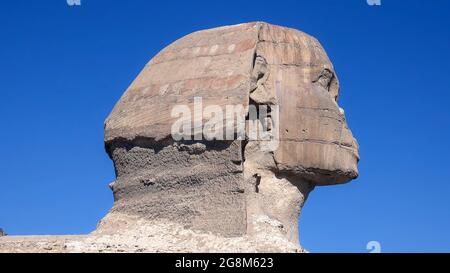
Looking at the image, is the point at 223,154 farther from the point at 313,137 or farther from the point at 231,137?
the point at 313,137

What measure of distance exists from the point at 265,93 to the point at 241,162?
4.99 ft

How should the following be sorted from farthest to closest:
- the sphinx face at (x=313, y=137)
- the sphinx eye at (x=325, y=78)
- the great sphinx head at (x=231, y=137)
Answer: the sphinx eye at (x=325, y=78)
the sphinx face at (x=313, y=137)
the great sphinx head at (x=231, y=137)

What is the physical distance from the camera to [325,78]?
18453 mm

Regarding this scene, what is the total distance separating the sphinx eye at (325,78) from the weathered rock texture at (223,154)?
0.03m

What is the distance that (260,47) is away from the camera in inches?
702

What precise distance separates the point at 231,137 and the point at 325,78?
2.71 metres

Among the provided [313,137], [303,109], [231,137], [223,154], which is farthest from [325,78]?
[223,154]

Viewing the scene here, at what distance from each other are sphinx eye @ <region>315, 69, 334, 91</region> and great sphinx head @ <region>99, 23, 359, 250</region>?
0.02 m

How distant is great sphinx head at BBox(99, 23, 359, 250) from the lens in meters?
16.6

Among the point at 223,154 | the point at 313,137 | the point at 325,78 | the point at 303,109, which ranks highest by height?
the point at 325,78

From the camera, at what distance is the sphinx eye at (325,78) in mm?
18328
